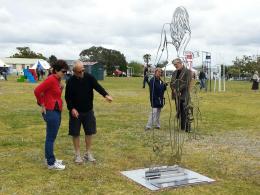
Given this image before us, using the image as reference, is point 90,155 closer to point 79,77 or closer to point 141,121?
point 79,77

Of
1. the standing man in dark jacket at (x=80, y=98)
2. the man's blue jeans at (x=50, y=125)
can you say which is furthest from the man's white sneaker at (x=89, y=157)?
the man's blue jeans at (x=50, y=125)

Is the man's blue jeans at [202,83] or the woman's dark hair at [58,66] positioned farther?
the man's blue jeans at [202,83]

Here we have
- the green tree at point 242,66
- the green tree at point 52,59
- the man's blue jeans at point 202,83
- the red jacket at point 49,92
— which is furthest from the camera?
the green tree at point 242,66

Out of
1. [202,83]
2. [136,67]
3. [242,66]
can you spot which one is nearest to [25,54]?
[136,67]

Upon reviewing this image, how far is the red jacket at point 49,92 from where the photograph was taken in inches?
256

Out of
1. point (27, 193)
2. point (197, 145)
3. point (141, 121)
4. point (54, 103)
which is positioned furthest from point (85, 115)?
point (141, 121)

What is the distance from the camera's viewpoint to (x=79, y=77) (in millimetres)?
6793

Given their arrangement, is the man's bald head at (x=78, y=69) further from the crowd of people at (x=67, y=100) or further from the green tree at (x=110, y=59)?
the green tree at (x=110, y=59)

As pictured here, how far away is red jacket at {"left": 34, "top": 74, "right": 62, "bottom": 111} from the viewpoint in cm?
649

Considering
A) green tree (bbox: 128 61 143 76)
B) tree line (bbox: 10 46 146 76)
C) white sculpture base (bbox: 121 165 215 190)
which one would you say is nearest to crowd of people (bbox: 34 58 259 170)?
white sculpture base (bbox: 121 165 215 190)

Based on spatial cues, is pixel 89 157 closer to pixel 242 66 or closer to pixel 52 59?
pixel 52 59

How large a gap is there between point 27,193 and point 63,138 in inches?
154

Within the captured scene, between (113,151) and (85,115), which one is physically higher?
(85,115)

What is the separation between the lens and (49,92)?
6547 mm
